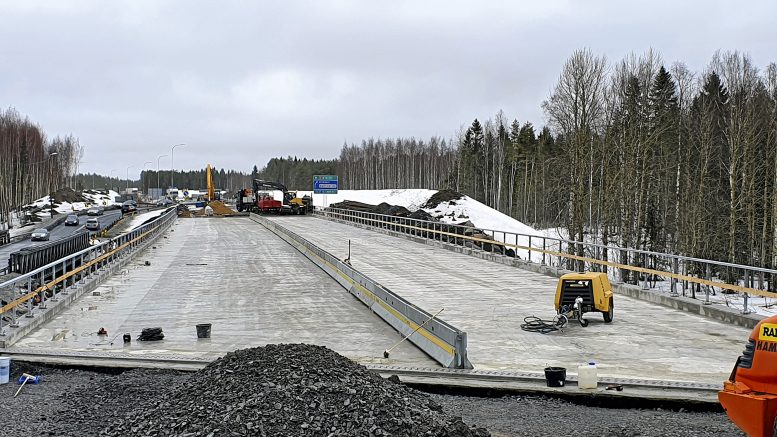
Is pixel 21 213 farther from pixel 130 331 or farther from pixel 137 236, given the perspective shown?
pixel 130 331

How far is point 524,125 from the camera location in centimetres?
10688

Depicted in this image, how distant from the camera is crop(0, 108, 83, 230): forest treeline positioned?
8725 cm

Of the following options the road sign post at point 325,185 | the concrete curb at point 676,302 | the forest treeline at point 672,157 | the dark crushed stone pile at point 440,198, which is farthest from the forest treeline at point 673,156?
the road sign post at point 325,185

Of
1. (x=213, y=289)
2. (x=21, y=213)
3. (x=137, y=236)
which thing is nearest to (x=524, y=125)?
(x=21, y=213)

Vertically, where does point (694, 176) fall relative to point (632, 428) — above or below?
above

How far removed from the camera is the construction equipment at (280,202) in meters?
70.6

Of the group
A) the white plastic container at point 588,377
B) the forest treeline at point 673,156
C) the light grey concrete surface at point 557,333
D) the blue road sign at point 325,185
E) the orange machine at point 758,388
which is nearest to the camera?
the orange machine at point 758,388

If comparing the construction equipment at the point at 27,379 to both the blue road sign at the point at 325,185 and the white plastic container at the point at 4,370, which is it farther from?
the blue road sign at the point at 325,185

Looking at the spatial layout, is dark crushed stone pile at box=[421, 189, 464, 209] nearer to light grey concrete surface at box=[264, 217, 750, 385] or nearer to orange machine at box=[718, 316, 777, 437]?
light grey concrete surface at box=[264, 217, 750, 385]

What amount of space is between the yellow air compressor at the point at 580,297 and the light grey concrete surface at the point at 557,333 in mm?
322

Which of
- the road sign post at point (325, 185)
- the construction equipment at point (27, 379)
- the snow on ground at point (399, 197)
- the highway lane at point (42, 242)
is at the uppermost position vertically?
the road sign post at point (325, 185)

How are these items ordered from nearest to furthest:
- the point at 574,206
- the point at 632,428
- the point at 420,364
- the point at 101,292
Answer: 1. the point at 632,428
2. the point at 420,364
3. the point at 101,292
4. the point at 574,206

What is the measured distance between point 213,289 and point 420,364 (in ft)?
35.0

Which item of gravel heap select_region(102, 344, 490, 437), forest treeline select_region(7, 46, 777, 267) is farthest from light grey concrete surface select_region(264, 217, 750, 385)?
forest treeline select_region(7, 46, 777, 267)
